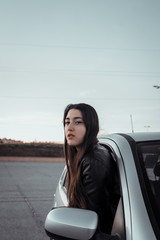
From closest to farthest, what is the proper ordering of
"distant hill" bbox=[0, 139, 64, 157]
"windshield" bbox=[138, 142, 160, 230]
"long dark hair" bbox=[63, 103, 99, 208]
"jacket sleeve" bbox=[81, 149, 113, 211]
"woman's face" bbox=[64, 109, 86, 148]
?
1. "windshield" bbox=[138, 142, 160, 230]
2. "jacket sleeve" bbox=[81, 149, 113, 211]
3. "long dark hair" bbox=[63, 103, 99, 208]
4. "woman's face" bbox=[64, 109, 86, 148]
5. "distant hill" bbox=[0, 139, 64, 157]

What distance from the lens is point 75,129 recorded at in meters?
1.66

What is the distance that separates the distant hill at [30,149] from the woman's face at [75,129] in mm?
24473

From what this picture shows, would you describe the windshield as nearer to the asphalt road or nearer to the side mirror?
the side mirror

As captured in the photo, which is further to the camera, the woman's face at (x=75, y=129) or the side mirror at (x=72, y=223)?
the woman's face at (x=75, y=129)

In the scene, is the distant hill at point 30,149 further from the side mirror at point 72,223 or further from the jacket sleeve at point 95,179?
the side mirror at point 72,223

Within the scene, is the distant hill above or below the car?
below

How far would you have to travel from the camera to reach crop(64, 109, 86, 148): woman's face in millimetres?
1652

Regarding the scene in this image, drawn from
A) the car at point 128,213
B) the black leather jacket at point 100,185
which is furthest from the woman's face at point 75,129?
the car at point 128,213

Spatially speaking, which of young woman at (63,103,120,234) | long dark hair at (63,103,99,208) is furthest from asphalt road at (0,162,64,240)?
young woman at (63,103,120,234)

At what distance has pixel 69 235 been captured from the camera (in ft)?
3.90

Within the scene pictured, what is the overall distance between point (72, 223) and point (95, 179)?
28 cm

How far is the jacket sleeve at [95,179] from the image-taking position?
4.52ft

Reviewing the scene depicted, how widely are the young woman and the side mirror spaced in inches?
8.3

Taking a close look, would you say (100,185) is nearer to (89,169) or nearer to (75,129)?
(89,169)
